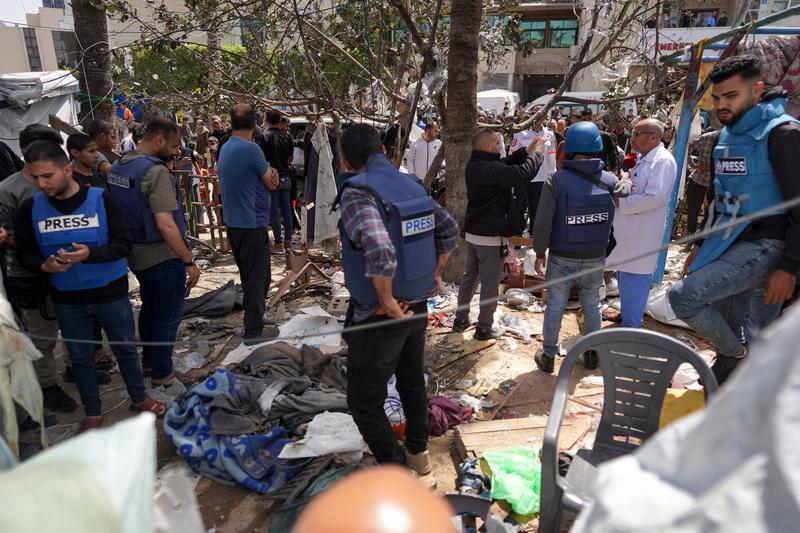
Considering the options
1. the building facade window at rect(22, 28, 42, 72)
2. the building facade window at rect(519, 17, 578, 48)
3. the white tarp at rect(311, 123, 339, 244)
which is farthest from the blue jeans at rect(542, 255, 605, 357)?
the building facade window at rect(22, 28, 42, 72)

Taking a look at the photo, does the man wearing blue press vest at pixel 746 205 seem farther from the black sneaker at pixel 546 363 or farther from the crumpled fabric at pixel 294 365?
the crumpled fabric at pixel 294 365

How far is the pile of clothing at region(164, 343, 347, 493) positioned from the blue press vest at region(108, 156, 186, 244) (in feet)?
3.78

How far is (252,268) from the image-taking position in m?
4.80

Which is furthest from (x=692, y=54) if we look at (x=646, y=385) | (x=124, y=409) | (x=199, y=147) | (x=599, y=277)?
(x=199, y=147)

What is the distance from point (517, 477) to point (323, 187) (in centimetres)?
468

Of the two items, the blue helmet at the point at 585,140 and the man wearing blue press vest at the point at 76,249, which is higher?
the blue helmet at the point at 585,140

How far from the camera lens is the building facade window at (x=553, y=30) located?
101 feet

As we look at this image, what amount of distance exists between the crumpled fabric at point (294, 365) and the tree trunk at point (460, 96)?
7.95 feet

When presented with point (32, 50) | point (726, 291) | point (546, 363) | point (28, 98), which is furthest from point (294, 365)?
point (32, 50)

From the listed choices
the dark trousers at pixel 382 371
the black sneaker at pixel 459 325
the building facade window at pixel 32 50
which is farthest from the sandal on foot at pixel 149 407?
the building facade window at pixel 32 50

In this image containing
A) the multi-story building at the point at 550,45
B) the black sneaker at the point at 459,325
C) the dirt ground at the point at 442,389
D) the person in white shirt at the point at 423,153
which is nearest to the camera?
the dirt ground at the point at 442,389

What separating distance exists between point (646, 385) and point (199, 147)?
12.2 metres

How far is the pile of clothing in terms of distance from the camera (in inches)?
120

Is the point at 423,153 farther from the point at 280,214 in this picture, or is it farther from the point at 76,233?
the point at 76,233
